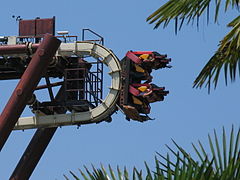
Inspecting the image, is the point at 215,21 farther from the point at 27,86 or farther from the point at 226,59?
the point at 27,86

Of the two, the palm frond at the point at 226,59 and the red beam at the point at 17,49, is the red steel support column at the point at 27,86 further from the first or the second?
the palm frond at the point at 226,59

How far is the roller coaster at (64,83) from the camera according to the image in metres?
34.9

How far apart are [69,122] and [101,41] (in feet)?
13.6

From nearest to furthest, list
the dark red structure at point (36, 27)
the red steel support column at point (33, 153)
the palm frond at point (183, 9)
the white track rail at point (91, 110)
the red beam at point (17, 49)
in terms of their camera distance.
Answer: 1. the palm frond at point (183, 9)
2. the white track rail at point (91, 110)
3. the red steel support column at point (33, 153)
4. the red beam at point (17, 49)
5. the dark red structure at point (36, 27)

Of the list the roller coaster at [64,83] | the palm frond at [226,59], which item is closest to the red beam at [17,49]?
the roller coaster at [64,83]

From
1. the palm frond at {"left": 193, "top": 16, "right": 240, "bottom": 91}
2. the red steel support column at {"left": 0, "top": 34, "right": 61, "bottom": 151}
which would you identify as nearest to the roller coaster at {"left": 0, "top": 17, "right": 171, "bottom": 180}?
the red steel support column at {"left": 0, "top": 34, "right": 61, "bottom": 151}

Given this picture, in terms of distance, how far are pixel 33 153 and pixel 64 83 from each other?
3568 mm

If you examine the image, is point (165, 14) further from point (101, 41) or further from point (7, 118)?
point (101, 41)

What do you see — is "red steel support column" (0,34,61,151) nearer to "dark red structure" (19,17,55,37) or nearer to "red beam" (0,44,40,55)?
"red beam" (0,44,40,55)

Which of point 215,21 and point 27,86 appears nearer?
point 215,21

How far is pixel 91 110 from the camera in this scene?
120 ft

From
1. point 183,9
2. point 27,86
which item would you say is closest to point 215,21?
point 183,9

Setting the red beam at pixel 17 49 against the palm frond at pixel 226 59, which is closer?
the palm frond at pixel 226 59

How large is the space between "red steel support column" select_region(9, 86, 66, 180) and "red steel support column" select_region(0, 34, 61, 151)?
2.15 metres
